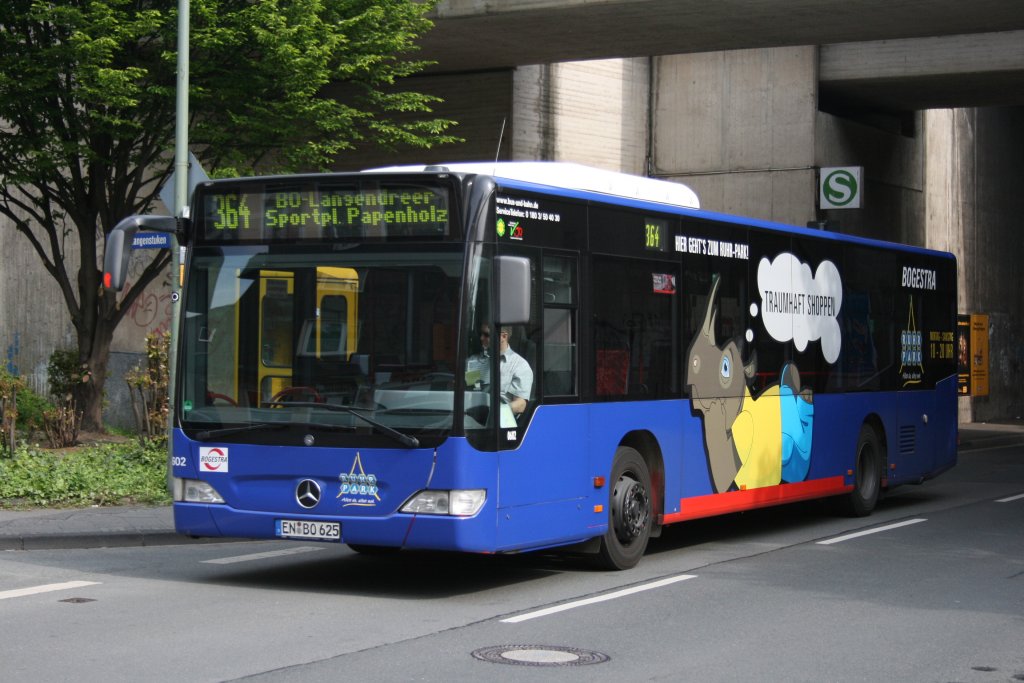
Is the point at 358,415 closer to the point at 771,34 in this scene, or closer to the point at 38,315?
the point at 771,34

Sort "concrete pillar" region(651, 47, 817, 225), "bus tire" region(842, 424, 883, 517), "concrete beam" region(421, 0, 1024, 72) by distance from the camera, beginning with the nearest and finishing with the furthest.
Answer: "bus tire" region(842, 424, 883, 517)
"concrete beam" region(421, 0, 1024, 72)
"concrete pillar" region(651, 47, 817, 225)

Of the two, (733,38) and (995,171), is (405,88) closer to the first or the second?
(733,38)

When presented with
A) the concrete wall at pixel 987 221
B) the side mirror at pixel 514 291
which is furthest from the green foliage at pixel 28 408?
the concrete wall at pixel 987 221

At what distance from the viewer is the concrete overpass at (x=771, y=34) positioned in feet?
73.0

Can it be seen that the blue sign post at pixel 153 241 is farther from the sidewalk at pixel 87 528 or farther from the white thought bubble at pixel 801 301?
the white thought bubble at pixel 801 301

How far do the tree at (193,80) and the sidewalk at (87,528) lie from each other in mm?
6799

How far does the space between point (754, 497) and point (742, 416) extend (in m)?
0.81

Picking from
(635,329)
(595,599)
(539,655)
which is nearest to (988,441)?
(635,329)

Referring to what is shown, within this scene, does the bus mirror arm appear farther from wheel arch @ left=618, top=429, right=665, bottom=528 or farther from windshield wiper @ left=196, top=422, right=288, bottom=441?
wheel arch @ left=618, top=429, right=665, bottom=528

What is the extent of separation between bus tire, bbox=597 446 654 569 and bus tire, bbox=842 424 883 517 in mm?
4825

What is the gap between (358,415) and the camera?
991 cm

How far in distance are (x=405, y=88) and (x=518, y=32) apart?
212 inches

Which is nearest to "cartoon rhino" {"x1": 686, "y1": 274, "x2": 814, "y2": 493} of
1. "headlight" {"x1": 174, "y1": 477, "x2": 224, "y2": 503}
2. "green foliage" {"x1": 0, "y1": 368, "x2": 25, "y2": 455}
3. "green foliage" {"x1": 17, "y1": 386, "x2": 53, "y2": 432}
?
"headlight" {"x1": 174, "y1": 477, "x2": 224, "y2": 503}

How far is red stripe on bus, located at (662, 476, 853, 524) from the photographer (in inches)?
487
